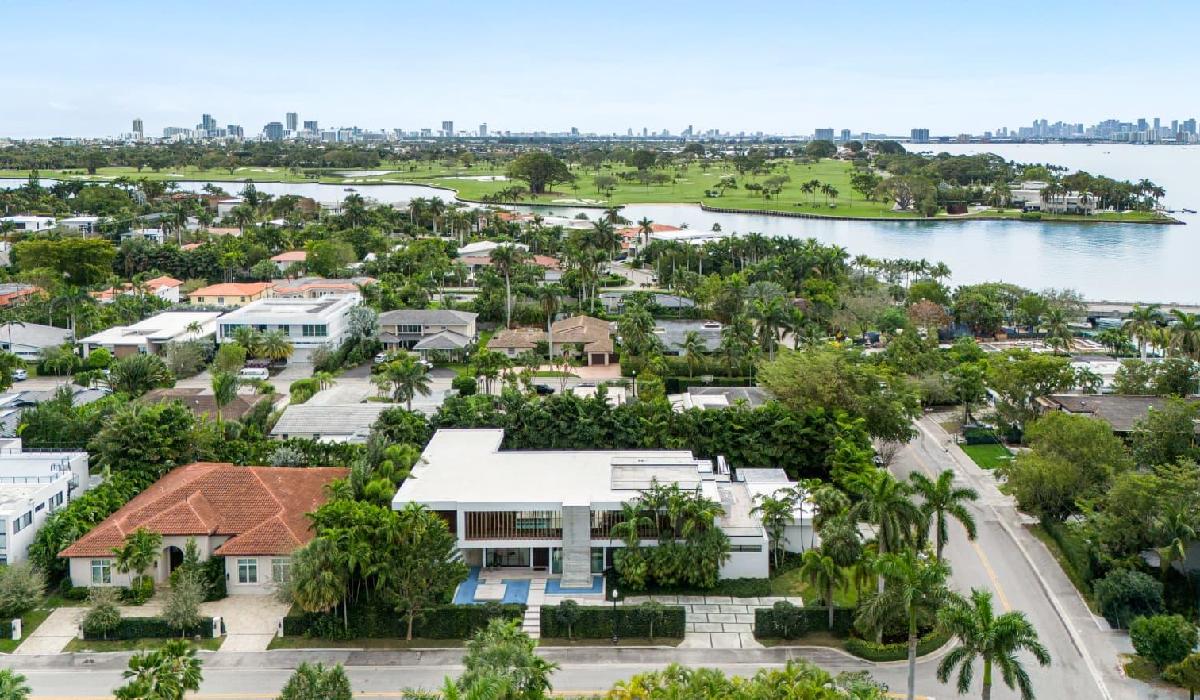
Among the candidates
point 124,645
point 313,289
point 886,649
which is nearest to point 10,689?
point 124,645

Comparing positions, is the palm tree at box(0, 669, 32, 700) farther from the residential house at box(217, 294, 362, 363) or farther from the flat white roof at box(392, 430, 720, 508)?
the residential house at box(217, 294, 362, 363)

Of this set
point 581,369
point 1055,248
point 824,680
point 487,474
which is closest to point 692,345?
point 581,369

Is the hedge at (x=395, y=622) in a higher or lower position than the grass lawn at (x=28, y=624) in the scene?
higher

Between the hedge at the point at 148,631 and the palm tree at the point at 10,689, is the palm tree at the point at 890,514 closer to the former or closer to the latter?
the hedge at the point at 148,631

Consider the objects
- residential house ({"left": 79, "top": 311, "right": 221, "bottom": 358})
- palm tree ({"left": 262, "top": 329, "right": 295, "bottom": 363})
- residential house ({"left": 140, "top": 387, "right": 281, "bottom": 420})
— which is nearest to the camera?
residential house ({"left": 140, "top": 387, "right": 281, "bottom": 420})

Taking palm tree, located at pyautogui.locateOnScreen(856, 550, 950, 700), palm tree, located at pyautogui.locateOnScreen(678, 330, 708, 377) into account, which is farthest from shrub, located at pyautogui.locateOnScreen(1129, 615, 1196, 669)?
palm tree, located at pyautogui.locateOnScreen(678, 330, 708, 377)

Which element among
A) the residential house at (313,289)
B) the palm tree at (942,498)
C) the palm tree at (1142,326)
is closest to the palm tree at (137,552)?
the palm tree at (942,498)
